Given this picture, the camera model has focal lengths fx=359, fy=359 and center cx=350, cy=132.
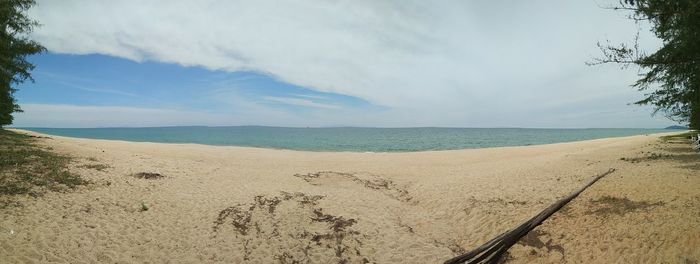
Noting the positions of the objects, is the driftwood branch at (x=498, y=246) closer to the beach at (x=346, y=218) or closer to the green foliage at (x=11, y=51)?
the beach at (x=346, y=218)

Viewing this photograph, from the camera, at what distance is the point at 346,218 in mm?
11766

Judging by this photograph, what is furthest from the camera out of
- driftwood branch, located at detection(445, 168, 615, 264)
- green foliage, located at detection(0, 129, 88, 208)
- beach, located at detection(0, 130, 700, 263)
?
green foliage, located at detection(0, 129, 88, 208)

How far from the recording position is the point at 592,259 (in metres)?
7.98

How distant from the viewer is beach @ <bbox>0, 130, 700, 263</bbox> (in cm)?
835

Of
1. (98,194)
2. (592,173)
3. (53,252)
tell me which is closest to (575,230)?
Answer: (592,173)

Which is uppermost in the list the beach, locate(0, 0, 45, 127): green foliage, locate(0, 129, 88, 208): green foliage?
locate(0, 0, 45, 127): green foliage

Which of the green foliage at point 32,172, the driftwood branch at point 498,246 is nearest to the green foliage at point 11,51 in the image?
the green foliage at point 32,172

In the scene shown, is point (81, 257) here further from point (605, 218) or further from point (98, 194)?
point (605, 218)

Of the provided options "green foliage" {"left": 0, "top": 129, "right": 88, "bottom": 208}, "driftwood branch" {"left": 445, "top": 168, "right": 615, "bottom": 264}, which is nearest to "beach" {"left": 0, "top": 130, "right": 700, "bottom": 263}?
"driftwood branch" {"left": 445, "top": 168, "right": 615, "bottom": 264}

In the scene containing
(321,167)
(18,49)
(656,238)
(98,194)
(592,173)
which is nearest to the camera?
(656,238)

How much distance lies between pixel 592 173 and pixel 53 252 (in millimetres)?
18957

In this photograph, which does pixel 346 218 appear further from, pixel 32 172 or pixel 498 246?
pixel 32 172

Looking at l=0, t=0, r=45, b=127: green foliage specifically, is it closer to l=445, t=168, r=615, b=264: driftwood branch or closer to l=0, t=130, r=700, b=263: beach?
l=0, t=130, r=700, b=263: beach

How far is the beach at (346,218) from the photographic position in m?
8.35
